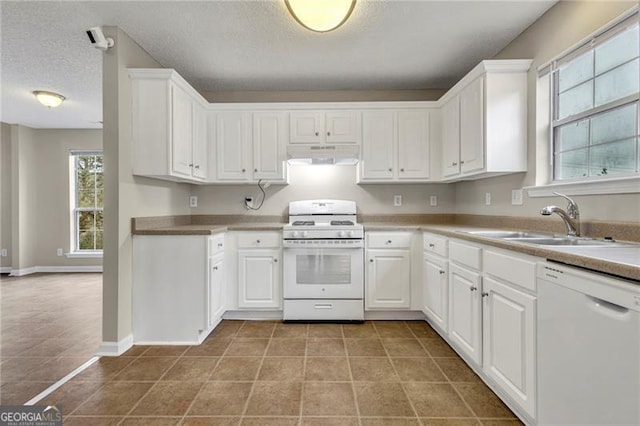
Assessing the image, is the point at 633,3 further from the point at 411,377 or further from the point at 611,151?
the point at 411,377

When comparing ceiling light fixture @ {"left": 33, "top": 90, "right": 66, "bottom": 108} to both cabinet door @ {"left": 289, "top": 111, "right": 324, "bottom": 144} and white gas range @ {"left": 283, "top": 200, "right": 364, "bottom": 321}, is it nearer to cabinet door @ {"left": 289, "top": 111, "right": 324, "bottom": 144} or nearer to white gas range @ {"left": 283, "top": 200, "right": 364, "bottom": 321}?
cabinet door @ {"left": 289, "top": 111, "right": 324, "bottom": 144}

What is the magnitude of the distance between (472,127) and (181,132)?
8.19 ft

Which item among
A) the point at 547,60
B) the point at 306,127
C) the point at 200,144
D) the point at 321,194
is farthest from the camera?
the point at 321,194

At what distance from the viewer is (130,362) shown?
2.13 m

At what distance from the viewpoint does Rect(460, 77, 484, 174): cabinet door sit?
2.36 metres

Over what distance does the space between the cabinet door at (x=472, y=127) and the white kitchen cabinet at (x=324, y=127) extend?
1.02 metres

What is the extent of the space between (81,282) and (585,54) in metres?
6.13

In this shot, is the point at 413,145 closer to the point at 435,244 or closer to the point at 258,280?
the point at 435,244

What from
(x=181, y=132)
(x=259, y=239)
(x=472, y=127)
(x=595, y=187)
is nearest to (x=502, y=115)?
(x=472, y=127)

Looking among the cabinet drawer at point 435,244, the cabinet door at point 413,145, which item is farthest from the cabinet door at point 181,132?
the cabinet drawer at point 435,244

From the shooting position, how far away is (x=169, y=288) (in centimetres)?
240

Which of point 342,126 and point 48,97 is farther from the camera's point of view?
point 48,97

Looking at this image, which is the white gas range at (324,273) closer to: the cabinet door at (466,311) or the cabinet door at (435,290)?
the cabinet door at (435,290)

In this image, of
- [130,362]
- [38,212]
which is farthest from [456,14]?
[38,212]
